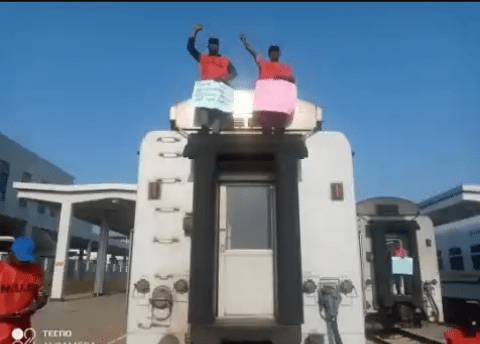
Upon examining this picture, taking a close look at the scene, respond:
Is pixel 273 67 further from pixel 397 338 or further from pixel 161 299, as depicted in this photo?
pixel 397 338

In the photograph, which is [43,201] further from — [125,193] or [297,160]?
[297,160]

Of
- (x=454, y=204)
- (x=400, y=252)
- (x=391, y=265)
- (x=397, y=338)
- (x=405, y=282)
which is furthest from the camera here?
(x=454, y=204)

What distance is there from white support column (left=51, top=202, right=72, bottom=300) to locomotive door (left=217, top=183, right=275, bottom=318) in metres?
13.7

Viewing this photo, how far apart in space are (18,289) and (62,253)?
1300 cm

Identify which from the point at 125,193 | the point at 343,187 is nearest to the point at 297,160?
the point at 343,187

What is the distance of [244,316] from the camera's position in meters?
3.90

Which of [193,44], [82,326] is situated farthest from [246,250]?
[82,326]

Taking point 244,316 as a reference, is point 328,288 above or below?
above

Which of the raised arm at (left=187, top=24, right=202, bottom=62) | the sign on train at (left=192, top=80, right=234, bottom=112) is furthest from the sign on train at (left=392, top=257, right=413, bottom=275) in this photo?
the raised arm at (left=187, top=24, right=202, bottom=62)

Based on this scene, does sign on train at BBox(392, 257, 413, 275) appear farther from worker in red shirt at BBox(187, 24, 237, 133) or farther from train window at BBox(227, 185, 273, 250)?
worker in red shirt at BBox(187, 24, 237, 133)

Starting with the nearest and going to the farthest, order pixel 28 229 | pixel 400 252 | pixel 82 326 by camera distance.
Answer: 1. pixel 82 326
2. pixel 400 252
3. pixel 28 229

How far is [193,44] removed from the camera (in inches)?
184

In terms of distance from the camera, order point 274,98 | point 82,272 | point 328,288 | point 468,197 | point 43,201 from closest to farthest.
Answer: point 328,288 → point 274,98 → point 468,197 → point 43,201 → point 82,272

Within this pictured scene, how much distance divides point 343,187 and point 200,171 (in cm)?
166
